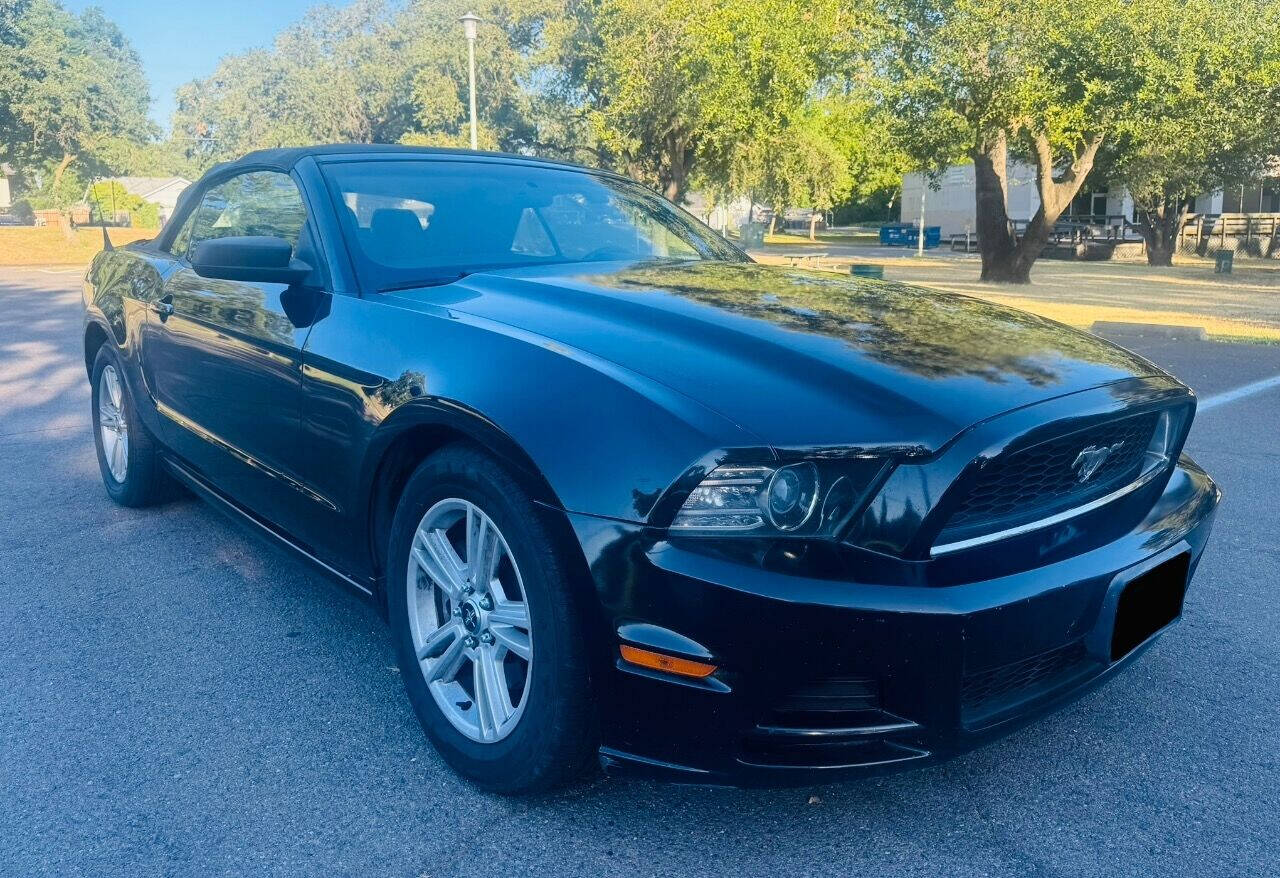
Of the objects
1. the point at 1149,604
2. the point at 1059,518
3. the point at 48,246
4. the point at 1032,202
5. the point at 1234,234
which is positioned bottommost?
the point at 1149,604

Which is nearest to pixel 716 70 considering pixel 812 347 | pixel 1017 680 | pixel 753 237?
pixel 753 237

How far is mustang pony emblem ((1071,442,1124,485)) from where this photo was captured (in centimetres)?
234

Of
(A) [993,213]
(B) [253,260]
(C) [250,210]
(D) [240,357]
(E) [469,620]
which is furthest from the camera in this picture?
(A) [993,213]

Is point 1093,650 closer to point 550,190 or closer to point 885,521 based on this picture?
point 885,521

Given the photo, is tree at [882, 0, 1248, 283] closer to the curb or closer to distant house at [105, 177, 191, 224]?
the curb

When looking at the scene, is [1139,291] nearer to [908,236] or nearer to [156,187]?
[908,236]

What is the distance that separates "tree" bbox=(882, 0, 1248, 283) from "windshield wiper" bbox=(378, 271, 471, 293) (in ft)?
55.8

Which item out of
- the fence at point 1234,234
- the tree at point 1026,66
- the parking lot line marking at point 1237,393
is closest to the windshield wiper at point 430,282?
the parking lot line marking at point 1237,393

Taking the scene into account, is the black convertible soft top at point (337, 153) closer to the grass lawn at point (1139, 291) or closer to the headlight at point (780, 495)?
the headlight at point (780, 495)

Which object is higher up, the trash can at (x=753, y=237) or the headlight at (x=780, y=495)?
the trash can at (x=753, y=237)

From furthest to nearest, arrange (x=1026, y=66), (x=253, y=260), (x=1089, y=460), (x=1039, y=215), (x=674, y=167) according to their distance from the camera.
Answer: (x=674, y=167)
(x=1039, y=215)
(x=1026, y=66)
(x=253, y=260)
(x=1089, y=460)

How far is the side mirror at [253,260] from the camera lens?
3029mm

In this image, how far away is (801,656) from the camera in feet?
6.53

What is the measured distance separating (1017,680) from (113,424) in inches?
167
